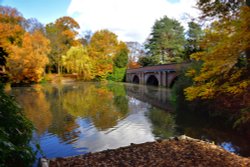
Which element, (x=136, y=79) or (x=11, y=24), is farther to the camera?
(x=136, y=79)

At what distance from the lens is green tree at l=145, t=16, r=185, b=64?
3856cm

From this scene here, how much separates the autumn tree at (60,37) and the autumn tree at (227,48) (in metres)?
38.2

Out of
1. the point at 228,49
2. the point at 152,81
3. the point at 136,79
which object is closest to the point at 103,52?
the point at 136,79

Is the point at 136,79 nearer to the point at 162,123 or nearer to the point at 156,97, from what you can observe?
the point at 156,97

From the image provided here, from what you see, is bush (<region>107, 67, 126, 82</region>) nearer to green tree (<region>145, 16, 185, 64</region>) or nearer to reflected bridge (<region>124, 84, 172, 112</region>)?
green tree (<region>145, 16, 185, 64</region>)

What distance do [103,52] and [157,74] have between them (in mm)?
17802

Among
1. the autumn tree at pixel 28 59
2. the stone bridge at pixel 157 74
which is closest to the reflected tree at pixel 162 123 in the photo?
the stone bridge at pixel 157 74

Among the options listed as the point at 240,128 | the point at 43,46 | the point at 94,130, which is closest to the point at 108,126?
the point at 94,130

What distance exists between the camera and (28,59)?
3048 cm

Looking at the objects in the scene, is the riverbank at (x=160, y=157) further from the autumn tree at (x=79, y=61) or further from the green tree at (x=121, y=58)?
the green tree at (x=121, y=58)

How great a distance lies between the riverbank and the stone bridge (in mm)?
11958

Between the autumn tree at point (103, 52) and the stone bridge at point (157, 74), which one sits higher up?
the autumn tree at point (103, 52)

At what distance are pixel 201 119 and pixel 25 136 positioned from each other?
760 centimetres

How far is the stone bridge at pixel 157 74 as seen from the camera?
23.6 metres
